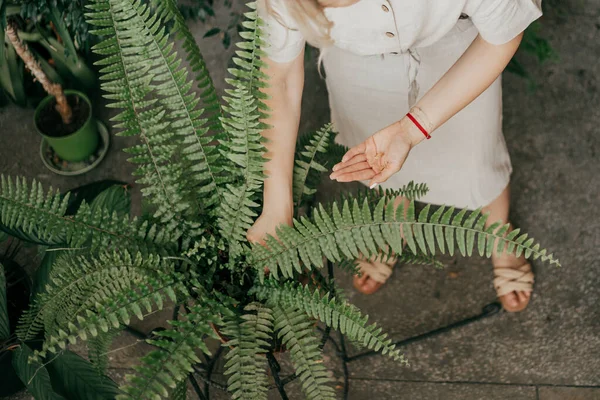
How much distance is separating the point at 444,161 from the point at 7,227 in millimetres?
1182

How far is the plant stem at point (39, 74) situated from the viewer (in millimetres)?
1823

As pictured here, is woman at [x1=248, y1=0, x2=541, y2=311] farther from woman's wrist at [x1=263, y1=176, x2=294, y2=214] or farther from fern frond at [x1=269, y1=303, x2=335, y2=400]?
fern frond at [x1=269, y1=303, x2=335, y2=400]

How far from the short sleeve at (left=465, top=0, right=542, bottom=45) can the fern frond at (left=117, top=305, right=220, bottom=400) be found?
818mm

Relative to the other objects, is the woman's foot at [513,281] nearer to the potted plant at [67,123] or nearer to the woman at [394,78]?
the woman at [394,78]

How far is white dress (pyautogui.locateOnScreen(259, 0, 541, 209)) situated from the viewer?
1.19 metres

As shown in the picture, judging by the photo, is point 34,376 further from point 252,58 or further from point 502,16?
point 502,16

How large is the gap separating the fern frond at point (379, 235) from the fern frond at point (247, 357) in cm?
10

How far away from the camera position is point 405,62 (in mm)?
1417

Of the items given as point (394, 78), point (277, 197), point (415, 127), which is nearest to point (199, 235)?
point (277, 197)

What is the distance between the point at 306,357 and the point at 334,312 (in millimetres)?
110

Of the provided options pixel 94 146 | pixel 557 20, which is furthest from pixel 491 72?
pixel 94 146

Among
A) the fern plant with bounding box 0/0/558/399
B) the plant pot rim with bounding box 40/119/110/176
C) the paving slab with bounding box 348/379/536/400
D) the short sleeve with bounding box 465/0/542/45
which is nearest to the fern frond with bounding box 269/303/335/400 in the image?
the fern plant with bounding box 0/0/558/399

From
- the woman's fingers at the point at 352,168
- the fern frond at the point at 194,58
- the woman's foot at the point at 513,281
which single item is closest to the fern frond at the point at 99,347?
the fern frond at the point at 194,58

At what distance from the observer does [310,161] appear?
125cm
